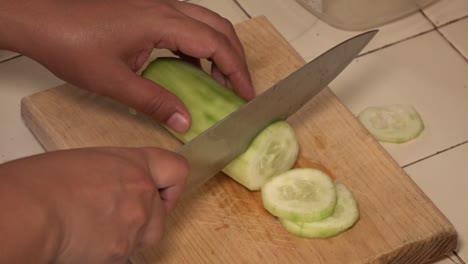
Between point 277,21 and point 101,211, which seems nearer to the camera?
point 101,211

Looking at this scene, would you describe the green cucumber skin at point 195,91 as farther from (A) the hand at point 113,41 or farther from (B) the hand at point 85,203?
(B) the hand at point 85,203

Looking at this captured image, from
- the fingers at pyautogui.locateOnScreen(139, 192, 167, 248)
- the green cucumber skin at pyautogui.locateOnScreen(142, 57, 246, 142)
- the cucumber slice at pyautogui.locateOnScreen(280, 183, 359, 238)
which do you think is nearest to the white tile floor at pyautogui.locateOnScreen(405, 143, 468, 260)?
the cucumber slice at pyautogui.locateOnScreen(280, 183, 359, 238)

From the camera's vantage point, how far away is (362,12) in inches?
70.4

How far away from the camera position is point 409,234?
4.37ft

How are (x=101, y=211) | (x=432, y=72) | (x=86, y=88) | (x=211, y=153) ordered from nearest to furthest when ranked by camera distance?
1. (x=101, y=211)
2. (x=211, y=153)
3. (x=86, y=88)
4. (x=432, y=72)

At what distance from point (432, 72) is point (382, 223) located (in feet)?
1.51

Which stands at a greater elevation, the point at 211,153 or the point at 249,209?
the point at 211,153

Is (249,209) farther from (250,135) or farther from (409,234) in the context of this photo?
(409,234)

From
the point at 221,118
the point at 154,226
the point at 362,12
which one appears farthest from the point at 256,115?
the point at 362,12

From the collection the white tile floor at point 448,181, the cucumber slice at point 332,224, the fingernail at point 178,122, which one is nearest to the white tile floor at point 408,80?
the white tile floor at point 448,181

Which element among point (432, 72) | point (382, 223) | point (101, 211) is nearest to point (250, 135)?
point (382, 223)

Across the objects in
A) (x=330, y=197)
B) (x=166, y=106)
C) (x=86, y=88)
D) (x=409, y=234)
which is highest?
(x=86, y=88)

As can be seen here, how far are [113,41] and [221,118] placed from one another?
7.9 inches

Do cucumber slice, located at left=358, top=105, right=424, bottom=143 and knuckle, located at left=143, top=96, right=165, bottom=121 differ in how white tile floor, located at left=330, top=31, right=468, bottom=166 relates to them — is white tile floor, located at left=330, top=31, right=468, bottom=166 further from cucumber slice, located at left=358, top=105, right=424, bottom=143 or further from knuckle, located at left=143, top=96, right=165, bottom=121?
knuckle, located at left=143, top=96, right=165, bottom=121
